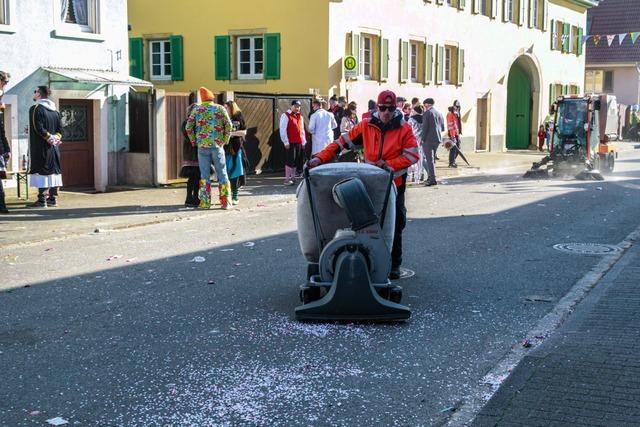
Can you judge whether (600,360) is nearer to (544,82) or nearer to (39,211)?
(39,211)

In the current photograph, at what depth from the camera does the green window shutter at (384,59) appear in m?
26.7

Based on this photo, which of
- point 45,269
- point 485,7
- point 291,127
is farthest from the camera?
point 485,7

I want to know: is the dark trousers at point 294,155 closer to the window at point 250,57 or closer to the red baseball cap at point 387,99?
the window at point 250,57

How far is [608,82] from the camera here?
57062mm

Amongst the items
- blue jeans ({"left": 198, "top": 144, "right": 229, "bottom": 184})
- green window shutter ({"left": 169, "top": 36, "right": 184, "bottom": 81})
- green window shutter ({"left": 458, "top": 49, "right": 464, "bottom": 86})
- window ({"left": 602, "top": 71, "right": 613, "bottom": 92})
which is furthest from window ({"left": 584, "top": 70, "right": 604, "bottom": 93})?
blue jeans ({"left": 198, "top": 144, "right": 229, "bottom": 184})

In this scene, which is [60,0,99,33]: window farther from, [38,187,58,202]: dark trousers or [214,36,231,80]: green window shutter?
[214,36,231,80]: green window shutter

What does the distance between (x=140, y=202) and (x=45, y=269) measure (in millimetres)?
6306

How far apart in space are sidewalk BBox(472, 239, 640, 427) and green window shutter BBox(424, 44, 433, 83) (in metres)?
22.8

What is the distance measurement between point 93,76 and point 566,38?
3070cm

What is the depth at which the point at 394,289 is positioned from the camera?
23.0ft

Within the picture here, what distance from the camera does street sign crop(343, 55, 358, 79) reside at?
2406 cm

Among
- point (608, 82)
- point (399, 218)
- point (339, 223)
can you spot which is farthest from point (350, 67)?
point (608, 82)

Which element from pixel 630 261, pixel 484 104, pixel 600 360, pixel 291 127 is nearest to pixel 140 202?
pixel 291 127

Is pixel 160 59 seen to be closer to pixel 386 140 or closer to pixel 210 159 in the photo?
pixel 210 159
